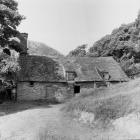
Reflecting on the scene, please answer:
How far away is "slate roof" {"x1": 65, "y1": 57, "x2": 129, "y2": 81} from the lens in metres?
41.7

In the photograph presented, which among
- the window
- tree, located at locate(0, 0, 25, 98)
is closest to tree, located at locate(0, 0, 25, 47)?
tree, located at locate(0, 0, 25, 98)

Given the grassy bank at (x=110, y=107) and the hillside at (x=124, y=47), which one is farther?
the hillside at (x=124, y=47)

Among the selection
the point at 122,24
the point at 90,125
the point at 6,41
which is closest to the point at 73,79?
the point at 6,41

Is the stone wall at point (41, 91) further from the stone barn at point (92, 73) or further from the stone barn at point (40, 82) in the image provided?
the stone barn at point (92, 73)

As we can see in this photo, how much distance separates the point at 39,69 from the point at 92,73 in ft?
25.8

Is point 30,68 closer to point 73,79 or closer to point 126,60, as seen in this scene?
point 73,79

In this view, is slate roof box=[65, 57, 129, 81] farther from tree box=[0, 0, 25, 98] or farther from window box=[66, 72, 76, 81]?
tree box=[0, 0, 25, 98]

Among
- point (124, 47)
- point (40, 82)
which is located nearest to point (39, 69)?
point (40, 82)

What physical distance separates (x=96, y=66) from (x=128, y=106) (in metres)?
23.7

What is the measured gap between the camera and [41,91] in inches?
1534

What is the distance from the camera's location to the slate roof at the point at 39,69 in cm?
3928

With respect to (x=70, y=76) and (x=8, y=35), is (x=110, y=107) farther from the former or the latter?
(x=70, y=76)

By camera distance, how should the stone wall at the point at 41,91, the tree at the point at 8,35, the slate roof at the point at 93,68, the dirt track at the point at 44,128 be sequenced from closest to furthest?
the dirt track at the point at 44,128, the tree at the point at 8,35, the stone wall at the point at 41,91, the slate roof at the point at 93,68

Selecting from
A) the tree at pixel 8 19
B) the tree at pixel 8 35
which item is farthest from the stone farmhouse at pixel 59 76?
the tree at pixel 8 19
